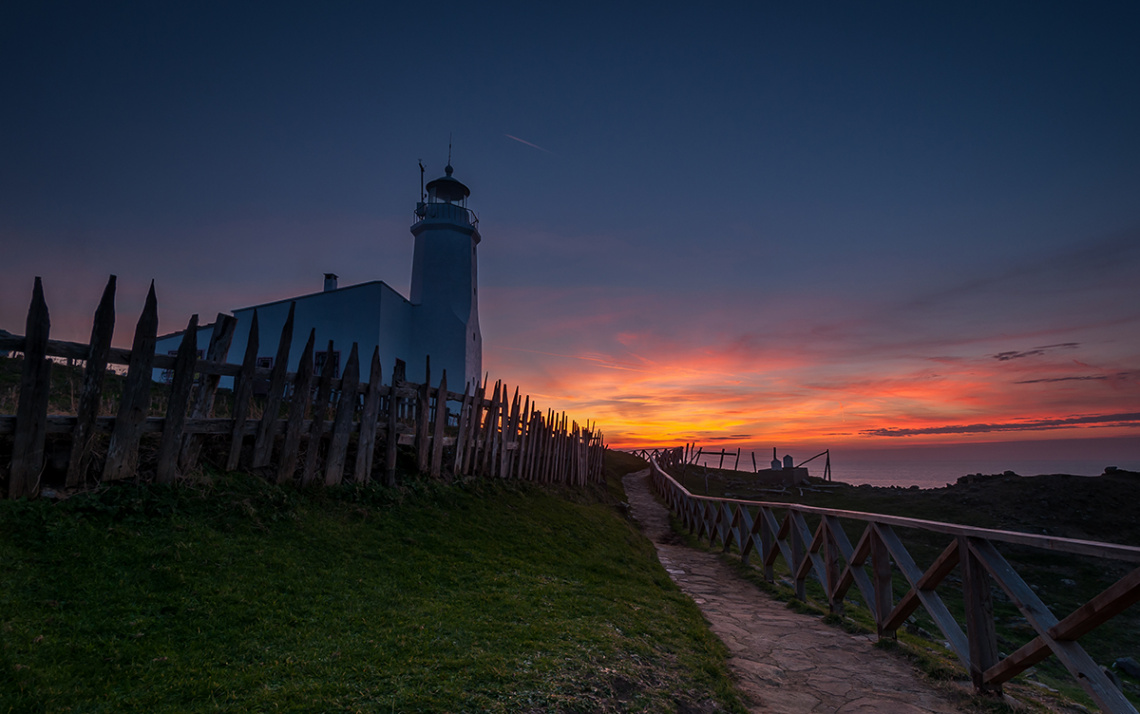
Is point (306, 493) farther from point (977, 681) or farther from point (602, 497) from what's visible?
point (602, 497)

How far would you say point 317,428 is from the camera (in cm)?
683

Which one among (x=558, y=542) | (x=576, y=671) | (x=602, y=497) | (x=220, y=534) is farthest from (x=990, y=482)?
(x=220, y=534)

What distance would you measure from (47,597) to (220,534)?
1.46 metres

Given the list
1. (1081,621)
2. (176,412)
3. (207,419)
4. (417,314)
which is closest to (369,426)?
(207,419)

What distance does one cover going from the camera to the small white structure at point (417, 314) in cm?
2198

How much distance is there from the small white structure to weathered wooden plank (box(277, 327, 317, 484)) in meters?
14.9

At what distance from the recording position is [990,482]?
22.5 m

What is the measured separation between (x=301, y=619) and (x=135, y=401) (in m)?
2.99

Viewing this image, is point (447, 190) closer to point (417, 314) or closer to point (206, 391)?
point (417, 314)

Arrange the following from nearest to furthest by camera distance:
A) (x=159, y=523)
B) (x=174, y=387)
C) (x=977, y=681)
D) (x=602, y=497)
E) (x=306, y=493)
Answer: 1. (x=977, y=681)
2. (x=159, y=523)
3. (x=174, y=387)
4. (x=306, y=493)
5. (x=602, y=497)

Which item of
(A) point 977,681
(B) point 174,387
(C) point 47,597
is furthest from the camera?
(B) point 174,387

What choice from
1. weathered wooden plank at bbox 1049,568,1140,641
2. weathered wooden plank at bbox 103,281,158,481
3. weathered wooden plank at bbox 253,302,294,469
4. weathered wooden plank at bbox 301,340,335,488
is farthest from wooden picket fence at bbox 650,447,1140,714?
weathered wooden plank at bbox 103,281,158,481

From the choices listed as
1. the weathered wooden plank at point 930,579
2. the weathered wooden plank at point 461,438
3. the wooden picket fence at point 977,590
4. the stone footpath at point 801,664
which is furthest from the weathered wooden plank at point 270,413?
the weathered wooden plank at point 930,579

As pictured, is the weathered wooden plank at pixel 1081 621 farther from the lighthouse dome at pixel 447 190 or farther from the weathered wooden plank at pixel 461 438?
the lighthouse dome at pixel 447 190
